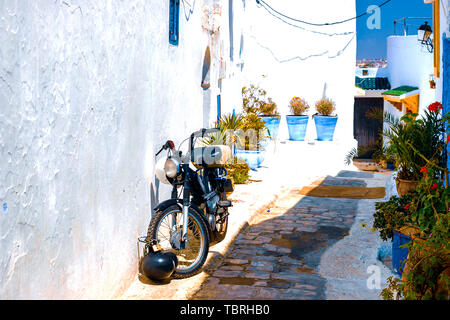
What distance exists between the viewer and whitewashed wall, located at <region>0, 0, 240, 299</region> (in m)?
2.64

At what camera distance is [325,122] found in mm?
15398

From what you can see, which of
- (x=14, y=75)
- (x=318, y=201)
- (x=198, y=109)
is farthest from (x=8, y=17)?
(x=318, y=201)

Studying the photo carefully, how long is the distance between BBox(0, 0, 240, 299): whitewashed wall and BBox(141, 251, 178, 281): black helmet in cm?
16

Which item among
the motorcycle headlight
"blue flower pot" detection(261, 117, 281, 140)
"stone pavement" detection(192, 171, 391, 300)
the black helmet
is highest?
"blue flower pot" detection(261, 117, 281, 140)

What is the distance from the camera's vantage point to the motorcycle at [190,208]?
4758 mm

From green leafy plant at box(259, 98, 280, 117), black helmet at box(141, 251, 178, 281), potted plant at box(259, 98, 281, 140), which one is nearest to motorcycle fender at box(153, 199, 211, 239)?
black helmet at box(141, 251, 178, 281)

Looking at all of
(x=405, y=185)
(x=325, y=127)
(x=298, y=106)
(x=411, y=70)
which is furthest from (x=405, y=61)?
(x=405, y=185)

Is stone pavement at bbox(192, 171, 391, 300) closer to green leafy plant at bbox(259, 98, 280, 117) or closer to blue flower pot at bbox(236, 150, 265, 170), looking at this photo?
blue flower pot at bbox(236, 150, 265, 170)

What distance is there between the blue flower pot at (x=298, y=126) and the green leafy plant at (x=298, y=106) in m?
0.43

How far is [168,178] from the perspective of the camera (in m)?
Answer: 4.99

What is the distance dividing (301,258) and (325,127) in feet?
33.5

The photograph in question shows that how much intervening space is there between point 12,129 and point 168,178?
8.11 feet

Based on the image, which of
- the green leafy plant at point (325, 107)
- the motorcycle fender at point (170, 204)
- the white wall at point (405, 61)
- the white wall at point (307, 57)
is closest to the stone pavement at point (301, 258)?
the motorcycle fender at point (170, 204)

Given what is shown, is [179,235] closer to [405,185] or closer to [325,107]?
[405,185]
